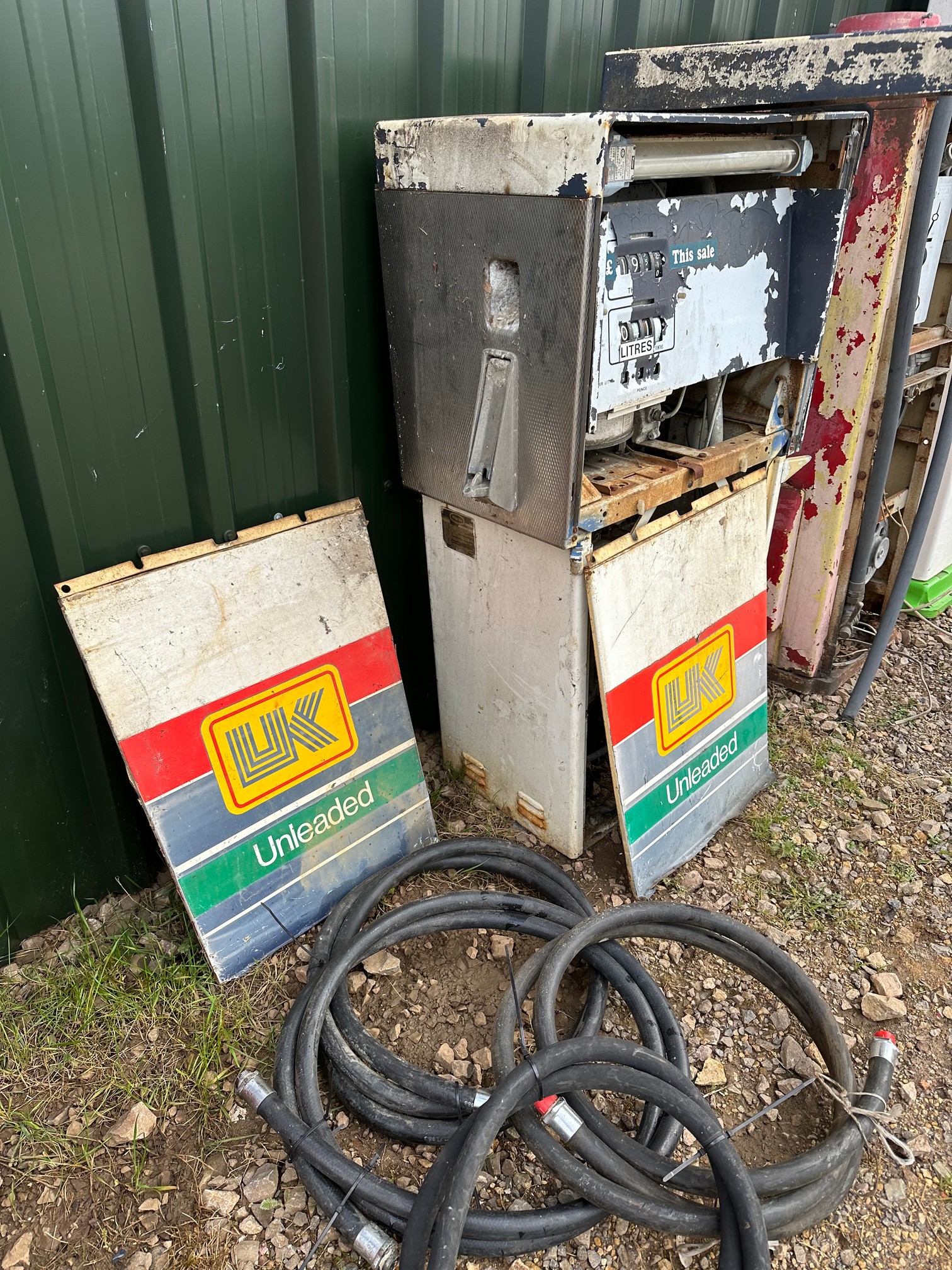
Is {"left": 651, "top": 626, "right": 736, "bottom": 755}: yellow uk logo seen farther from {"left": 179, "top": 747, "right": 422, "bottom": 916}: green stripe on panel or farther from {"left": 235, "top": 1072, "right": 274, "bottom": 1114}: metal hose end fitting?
{"left": 235, "top": 1072, "right": 274, "bottom": 1114}: metal hose end fitting

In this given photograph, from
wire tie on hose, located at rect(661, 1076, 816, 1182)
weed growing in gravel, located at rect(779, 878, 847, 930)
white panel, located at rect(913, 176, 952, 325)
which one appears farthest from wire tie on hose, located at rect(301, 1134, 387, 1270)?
white panel, located at rect(913, 176, 952, 325)

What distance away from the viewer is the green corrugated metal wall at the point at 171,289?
1546 millimetres

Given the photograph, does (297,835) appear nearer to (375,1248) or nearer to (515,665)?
(515,665)

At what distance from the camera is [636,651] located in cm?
204

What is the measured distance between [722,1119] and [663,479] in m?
1.31

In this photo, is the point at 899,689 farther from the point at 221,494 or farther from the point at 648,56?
the point at 221,494

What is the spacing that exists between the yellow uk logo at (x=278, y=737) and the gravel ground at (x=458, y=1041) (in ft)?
1.30

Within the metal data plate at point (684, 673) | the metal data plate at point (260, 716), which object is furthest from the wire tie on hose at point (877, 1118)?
the metal data plate at point (260, 716)

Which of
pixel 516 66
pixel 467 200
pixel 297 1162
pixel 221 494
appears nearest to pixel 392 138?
pixel 467 200

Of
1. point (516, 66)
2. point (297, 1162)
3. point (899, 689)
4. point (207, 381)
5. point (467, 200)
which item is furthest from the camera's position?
point (899, 689)

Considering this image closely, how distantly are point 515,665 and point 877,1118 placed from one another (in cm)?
116

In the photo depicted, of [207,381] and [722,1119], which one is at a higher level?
[207,381]

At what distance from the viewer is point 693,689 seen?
2232 millimetres

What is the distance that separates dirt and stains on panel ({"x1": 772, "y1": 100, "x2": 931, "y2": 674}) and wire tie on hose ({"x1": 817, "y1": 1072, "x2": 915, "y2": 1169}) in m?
1.55
